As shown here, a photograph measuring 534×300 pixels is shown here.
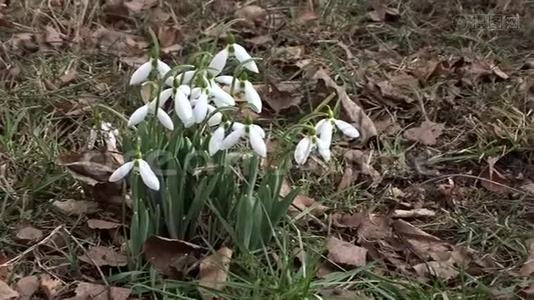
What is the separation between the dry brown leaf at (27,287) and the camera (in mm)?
2174

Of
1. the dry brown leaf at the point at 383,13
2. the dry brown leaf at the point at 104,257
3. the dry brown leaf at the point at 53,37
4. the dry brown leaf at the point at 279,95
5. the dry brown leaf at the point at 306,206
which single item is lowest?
the dry brown leaf at the point at 383,13

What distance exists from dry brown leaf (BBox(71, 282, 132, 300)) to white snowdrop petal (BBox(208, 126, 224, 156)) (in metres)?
0.38

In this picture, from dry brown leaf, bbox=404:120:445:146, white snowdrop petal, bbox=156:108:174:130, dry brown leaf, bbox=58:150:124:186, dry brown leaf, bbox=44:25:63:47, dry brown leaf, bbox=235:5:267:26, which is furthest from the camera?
dry brown leaf, bbox=235:5:267:26

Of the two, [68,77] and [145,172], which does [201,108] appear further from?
[68,77]

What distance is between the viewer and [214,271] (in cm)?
219

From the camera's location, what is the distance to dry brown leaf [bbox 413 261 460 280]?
2.27 m

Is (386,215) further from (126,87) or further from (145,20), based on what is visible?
(145,20)

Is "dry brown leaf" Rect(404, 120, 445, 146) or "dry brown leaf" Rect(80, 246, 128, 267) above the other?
"dry brown leaf" Rect(80, 246, 128, 267)

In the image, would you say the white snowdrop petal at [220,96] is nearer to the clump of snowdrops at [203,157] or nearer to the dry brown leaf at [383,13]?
the clump of snowdrops at [203,157]

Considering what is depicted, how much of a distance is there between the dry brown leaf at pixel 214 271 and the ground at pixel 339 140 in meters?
0.02

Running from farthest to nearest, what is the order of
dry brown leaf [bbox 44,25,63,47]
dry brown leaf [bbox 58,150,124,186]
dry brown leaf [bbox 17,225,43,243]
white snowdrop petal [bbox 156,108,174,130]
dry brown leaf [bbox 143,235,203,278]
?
dry brown leaf [bbox 44,25,63,47] → dry brown leaf [bbox 58,150,124,186] → dry brown leaf [bbox 17,225,43,243] → dry brown leaf [bbox 143,235,203,278] → white snowdrop petal [bbox 156,108,174,130]

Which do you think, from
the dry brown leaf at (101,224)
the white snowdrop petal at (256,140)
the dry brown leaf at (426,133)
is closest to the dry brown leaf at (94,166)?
the dry brown leaf at (101,224)

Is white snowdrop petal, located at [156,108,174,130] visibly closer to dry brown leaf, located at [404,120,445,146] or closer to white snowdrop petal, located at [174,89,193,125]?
white snowdrop petal, located at [174,89,193,125]

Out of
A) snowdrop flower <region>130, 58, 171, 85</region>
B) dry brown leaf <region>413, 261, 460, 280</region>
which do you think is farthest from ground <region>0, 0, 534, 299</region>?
snowdrop flower <region>130, 58, 171, 85</region>
